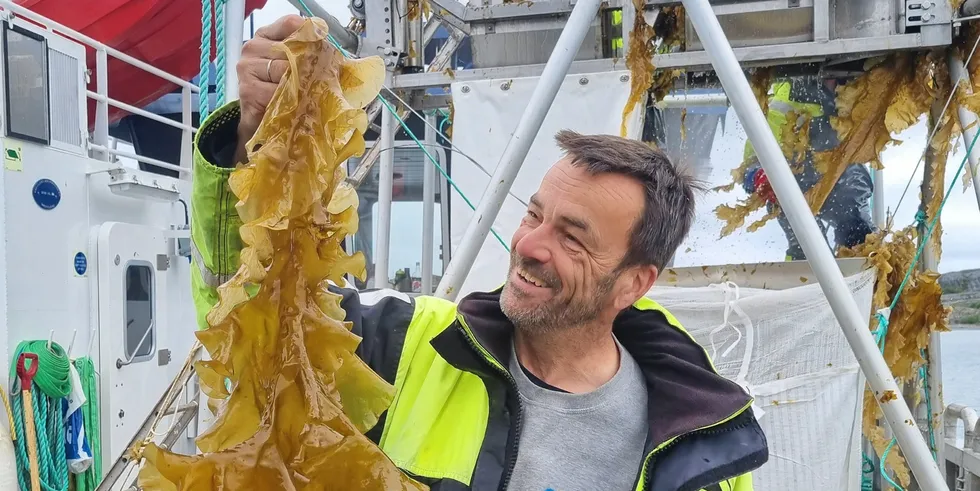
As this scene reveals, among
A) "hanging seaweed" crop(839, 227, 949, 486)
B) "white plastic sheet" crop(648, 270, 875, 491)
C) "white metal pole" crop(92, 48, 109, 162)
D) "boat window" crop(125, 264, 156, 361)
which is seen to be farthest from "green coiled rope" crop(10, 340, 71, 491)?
"hanging seaweed" crop(839, 227, 949, 486)

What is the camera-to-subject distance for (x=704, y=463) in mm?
1380

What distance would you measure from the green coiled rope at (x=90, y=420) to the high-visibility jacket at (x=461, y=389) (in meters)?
3.82

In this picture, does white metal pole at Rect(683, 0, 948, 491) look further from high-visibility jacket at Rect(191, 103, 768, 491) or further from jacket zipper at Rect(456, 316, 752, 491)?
jacket zipper at Rect(456, 316, 752, 491)

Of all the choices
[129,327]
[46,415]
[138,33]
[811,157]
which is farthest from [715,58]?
[138,33]

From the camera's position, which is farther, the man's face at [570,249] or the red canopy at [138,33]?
the red canopy at [138,33]

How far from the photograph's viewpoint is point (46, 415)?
4.20m

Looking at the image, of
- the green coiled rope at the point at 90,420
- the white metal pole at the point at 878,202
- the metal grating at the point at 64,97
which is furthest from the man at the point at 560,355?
the metal grating at the point at 64,97

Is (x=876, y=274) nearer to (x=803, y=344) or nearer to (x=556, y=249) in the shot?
(x=803, y=344)

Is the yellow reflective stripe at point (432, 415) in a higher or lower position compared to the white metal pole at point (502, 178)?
lower

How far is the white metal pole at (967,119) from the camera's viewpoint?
2352 millimetres

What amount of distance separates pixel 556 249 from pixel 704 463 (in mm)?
507

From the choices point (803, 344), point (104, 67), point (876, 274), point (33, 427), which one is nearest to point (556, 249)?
point (803, 344)

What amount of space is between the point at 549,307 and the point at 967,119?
190 centimetres

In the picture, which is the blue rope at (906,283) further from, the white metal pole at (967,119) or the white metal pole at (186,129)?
the white metal pole at (186,129)
